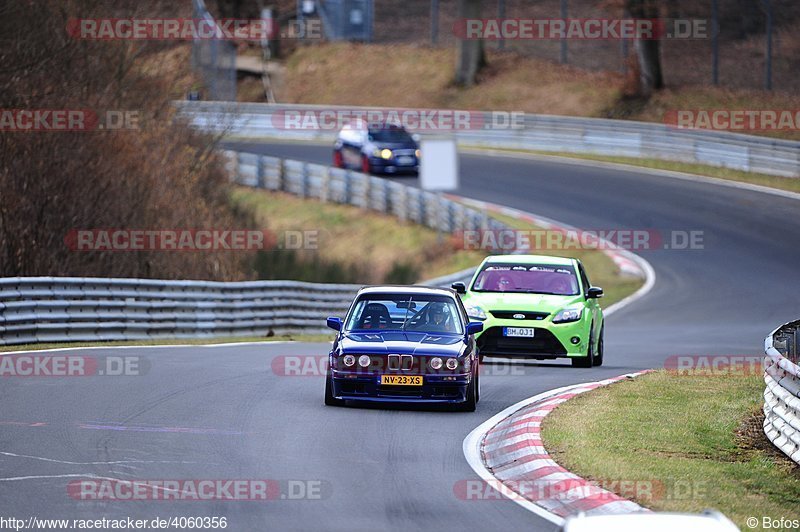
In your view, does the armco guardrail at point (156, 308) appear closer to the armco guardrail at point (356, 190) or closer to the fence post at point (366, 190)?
the armco guardrail at point (356, 190)

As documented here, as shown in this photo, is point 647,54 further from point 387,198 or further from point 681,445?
point 681,445

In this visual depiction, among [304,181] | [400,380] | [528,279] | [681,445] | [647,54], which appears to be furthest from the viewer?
[647,54]

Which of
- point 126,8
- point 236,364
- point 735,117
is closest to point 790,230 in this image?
point 735,117

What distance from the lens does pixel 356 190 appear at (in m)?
46.7

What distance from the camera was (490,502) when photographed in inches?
391

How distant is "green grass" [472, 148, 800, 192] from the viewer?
143 ft

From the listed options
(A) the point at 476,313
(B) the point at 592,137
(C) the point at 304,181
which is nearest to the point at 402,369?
(A) the point at 476,313

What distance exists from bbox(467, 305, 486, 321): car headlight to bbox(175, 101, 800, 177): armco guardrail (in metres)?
18.7

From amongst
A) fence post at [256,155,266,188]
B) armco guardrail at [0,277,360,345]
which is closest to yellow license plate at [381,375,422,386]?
armco guardrail at [0,277,360,345]

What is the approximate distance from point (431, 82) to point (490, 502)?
54958 millimetres

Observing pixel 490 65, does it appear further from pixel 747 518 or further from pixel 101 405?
pixel 747 518

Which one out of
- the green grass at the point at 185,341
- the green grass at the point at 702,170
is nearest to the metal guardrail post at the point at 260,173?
the green grass at the point at 702,170

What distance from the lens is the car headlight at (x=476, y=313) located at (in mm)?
19609

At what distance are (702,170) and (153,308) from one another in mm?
27732
